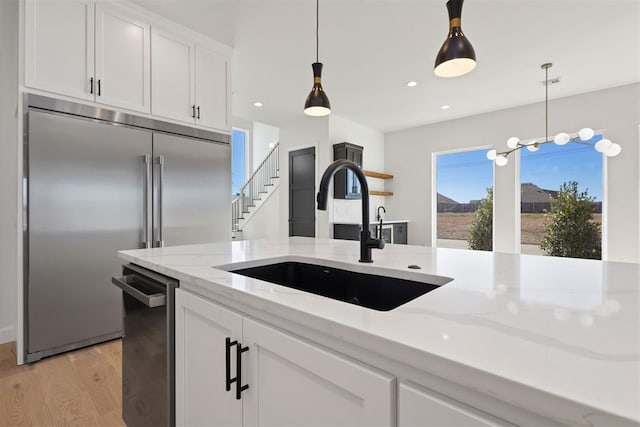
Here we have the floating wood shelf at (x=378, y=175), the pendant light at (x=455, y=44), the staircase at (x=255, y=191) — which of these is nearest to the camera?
the pendant light at (x=455, y=44)

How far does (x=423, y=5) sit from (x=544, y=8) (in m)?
1.08

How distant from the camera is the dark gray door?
5.79 m

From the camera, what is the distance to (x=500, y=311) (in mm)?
620

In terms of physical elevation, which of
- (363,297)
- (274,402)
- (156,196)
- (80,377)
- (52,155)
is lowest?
(80,377)

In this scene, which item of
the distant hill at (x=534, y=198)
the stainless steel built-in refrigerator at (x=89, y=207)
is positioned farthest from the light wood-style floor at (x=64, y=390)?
the distant hill at (x=534, y=198)

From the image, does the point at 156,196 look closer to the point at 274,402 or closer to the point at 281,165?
the point at 274,402

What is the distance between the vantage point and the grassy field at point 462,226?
527cm

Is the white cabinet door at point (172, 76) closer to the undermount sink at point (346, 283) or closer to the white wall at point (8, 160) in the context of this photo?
the white wall at point (8, 160)

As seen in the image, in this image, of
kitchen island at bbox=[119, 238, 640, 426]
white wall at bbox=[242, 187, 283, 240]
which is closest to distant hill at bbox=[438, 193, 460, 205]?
white wall at bbox=[242, 187, 283, 240]

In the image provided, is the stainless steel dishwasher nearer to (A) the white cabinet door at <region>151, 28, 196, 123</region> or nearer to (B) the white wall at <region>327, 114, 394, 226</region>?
(A) the white cabinet door at <region>151, 28, 196, 123</region>

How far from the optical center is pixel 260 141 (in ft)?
30.8

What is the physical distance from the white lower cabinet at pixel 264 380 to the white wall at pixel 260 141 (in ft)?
27.8

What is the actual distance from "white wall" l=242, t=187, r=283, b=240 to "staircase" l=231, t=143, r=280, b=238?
0.37ft

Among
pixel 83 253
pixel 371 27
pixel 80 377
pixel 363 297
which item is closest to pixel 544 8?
pixel 371 27
